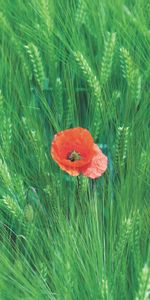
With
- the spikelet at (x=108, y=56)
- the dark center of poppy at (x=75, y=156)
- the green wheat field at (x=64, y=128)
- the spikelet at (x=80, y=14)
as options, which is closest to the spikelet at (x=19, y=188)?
the green wheat field at (x=64, y=128)

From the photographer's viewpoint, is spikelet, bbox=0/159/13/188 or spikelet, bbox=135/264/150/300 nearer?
spikelet, bbox=135/264/150/300

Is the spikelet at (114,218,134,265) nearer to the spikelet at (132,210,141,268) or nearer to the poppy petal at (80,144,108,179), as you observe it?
the spikelet at (132,210,141,268)

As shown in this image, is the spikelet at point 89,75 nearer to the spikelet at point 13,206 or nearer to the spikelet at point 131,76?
the spikelet at point 131,76

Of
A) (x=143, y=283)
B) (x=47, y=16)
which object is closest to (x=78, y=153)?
(x=47, y=16)

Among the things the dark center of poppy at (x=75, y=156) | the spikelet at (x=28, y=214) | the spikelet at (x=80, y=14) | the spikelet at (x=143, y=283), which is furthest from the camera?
the spikelet at (x=80, y=14)

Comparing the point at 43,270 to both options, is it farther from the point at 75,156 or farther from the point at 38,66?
the point at 38,66

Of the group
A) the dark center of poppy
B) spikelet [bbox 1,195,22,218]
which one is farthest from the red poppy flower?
spikelet [bbox 1,195,22,218]

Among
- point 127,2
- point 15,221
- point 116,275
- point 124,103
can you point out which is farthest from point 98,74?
point 116,275
